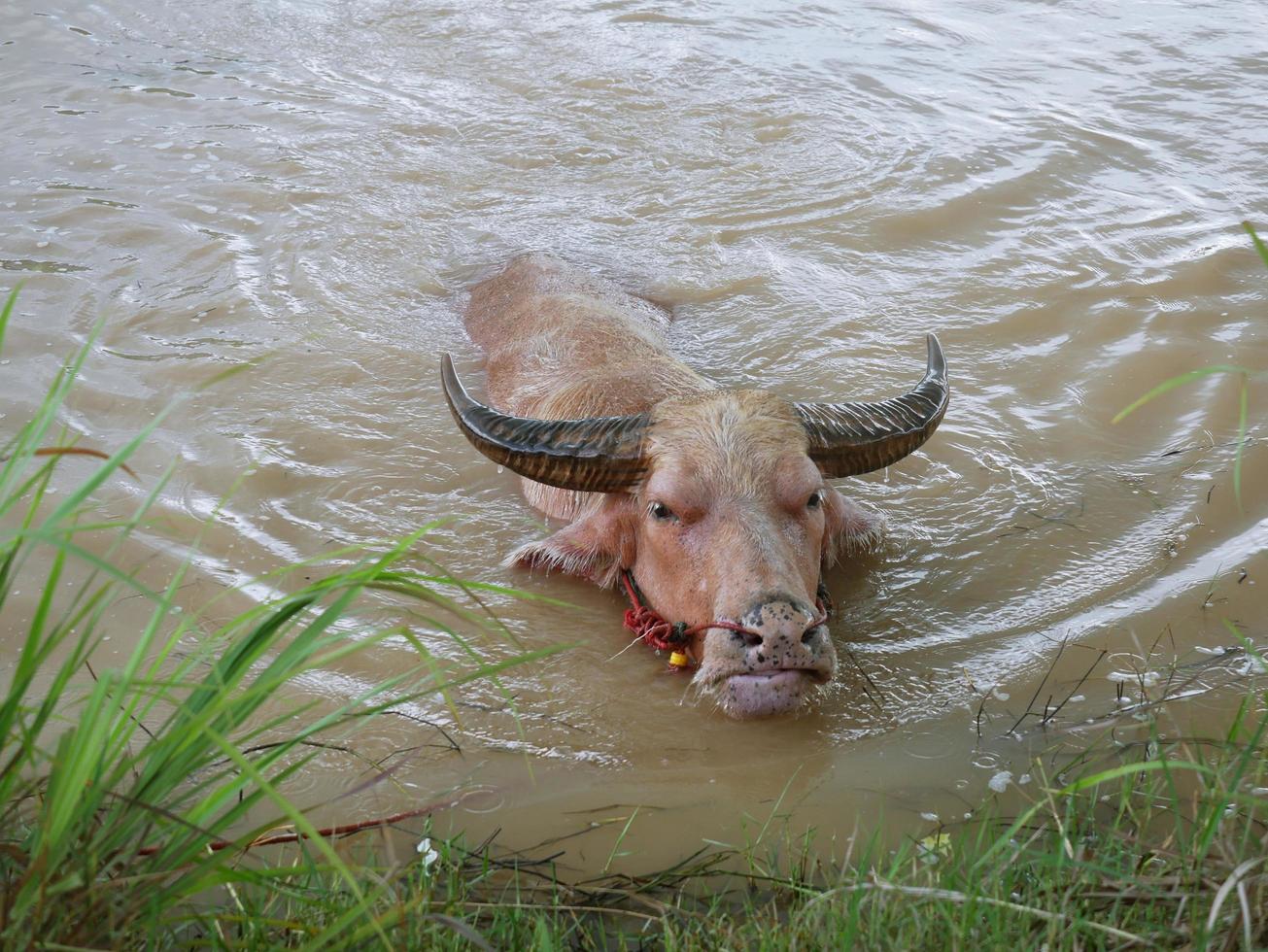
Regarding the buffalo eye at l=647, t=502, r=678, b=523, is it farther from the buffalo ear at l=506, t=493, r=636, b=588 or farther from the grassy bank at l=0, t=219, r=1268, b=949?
the grassy bank at l=0, t=219, r=1268, b=949

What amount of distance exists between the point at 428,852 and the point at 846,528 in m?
2.36


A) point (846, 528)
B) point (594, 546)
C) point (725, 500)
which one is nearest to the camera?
point (725, 500)

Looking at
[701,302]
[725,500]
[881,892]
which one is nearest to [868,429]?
[725,500]

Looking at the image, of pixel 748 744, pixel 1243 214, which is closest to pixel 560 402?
pixel 748 744

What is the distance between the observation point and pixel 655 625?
166 inches

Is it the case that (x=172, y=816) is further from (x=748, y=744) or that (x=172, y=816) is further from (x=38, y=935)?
(x=748, y=744)

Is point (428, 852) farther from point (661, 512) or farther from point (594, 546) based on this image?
point (594, 546)

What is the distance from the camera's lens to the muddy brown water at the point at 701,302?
376 cm

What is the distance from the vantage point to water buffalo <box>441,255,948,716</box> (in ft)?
11.9

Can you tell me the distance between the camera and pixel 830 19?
11297 mm

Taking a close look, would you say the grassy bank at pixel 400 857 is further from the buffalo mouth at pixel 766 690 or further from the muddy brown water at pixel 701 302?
the buffalo mouth at pixel 766 690

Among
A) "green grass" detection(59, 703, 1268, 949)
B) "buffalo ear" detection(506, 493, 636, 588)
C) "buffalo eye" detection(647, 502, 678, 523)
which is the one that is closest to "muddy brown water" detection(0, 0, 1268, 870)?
"buffalo ear" detection(506, 493, 636, 588)

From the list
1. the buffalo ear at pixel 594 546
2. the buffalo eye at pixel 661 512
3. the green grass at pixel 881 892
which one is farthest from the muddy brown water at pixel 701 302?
the buffalo eye at pixel 661 512

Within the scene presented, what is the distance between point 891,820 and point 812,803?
0.24 meters
